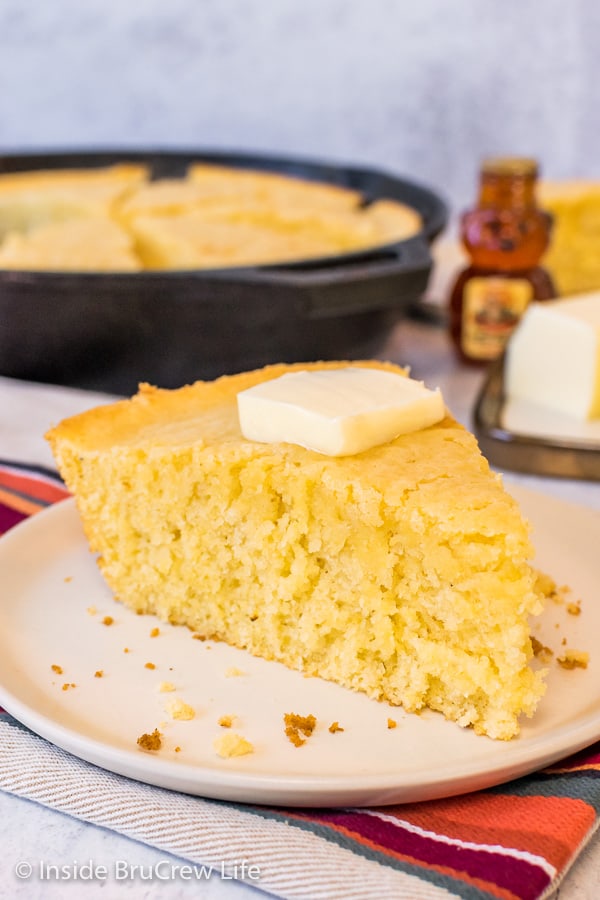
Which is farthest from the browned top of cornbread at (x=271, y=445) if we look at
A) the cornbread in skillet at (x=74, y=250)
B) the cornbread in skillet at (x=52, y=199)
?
the cornbread in skillet at (x=52, y=199)

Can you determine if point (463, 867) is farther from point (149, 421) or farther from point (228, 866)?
point (149, 421)

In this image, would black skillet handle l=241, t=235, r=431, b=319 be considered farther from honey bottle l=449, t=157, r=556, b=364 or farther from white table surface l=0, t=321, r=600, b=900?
white table surface l=0, t=321, r=600, b=900

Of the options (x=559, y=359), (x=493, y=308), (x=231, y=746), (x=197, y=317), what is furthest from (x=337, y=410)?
(x=493, y=308)

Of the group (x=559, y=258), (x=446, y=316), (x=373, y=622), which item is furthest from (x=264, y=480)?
(x=559, y=258)

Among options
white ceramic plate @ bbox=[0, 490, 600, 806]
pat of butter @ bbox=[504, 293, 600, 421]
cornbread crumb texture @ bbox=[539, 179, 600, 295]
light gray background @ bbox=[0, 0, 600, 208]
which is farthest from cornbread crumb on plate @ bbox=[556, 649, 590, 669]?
light gray background @ bbox=[0, 0, 600, 208]

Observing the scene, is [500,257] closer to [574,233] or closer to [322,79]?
[574,233]

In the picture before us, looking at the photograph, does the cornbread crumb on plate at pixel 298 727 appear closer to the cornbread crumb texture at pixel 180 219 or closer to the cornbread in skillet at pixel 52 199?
the cornbread crumb texture at pixel 180 219

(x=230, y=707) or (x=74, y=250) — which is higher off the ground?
(x=74, y=250)
